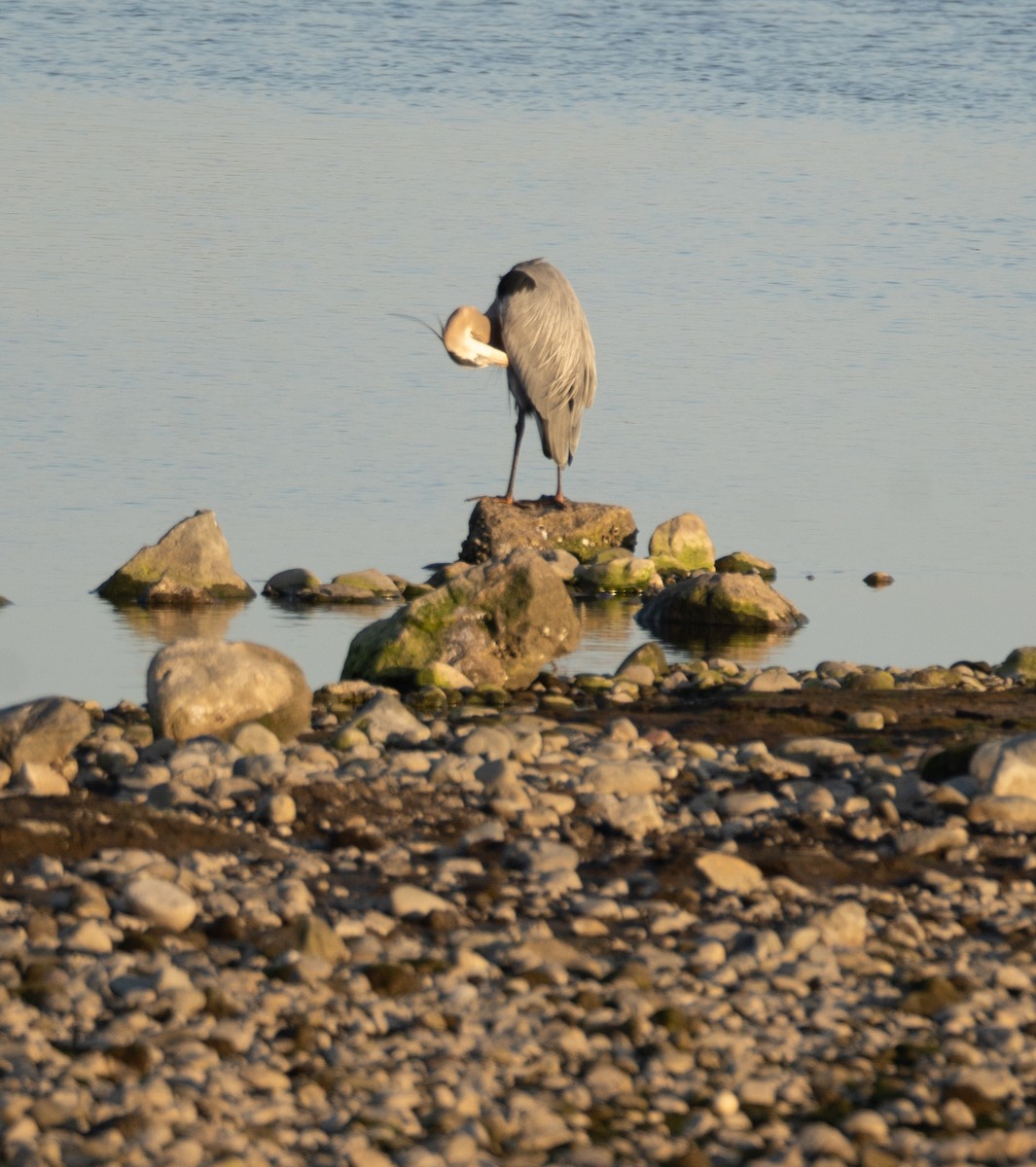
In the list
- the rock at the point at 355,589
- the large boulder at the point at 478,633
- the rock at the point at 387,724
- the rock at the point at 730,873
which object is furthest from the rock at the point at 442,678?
the rock at the point at 730,873

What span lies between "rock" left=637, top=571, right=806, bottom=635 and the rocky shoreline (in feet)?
12.0

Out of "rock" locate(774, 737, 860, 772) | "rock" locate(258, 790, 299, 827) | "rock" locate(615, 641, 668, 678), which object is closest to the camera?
"rock" locate(258, 790, 299, 827)

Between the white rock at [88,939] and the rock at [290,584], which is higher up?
the white rock at [88,939]

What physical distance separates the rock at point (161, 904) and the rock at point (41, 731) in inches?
63.2

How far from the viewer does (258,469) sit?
13.8m

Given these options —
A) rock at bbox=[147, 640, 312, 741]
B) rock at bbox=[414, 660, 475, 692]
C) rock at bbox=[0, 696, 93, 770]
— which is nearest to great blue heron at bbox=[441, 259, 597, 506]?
rock at bbox=[414, 660, 475, 692]

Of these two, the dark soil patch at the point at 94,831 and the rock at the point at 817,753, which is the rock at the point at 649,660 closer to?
the rock at the point at 817,753

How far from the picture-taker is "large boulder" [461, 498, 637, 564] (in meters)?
12.8

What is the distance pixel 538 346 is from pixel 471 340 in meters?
0.42

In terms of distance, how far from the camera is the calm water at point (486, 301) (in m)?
12.4

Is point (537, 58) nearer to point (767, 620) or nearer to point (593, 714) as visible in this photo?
point (767, 620)

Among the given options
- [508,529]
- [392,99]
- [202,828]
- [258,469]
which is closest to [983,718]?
[202,828]

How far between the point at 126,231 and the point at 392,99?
10.2 m

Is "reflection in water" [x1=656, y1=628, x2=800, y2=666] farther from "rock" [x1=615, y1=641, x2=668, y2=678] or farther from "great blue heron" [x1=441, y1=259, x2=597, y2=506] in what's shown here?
"great blue heron" [x1=441, y1=259, x2=597, y2=506]
